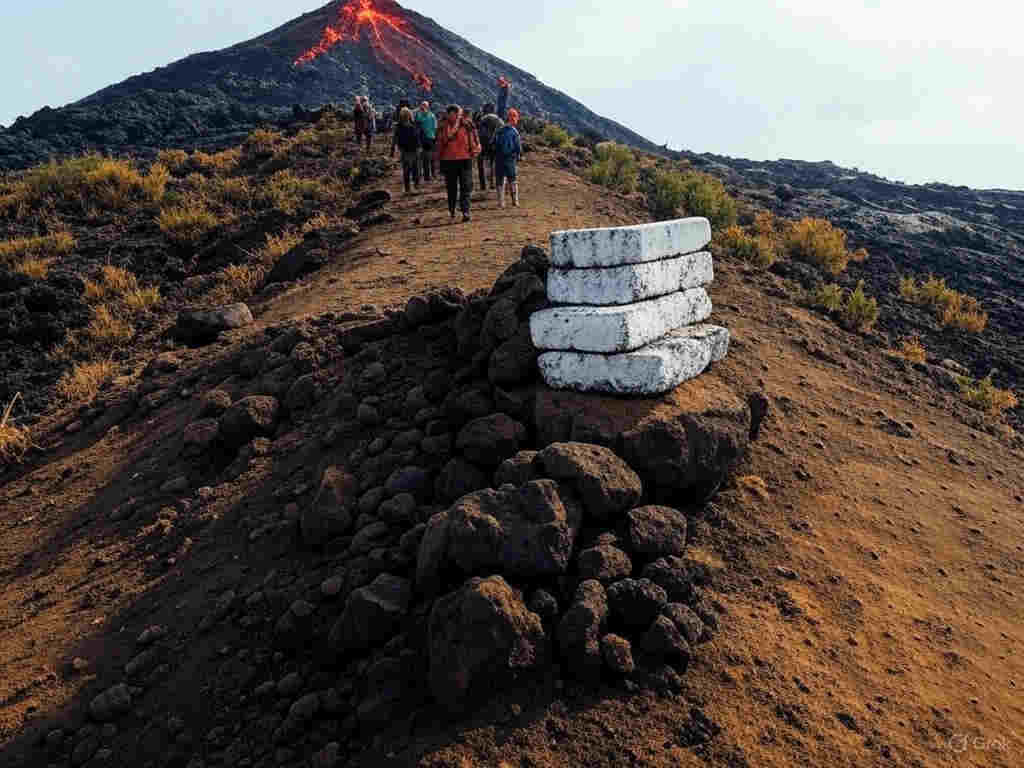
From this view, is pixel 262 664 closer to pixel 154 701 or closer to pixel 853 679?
pixel 154 701

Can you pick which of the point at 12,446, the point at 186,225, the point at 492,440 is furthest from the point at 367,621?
the point at 186,225

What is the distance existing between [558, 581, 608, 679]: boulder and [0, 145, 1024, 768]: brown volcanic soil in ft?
0.38

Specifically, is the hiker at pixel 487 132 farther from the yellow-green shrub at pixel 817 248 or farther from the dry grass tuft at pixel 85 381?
the dry grass tuft at pixel 85 381

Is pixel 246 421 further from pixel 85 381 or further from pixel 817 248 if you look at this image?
pixel 817 248

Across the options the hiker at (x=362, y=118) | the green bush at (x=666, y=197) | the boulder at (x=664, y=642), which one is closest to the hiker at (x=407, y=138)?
the green bush at (x=666, y=197)

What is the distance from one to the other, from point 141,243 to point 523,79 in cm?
5357

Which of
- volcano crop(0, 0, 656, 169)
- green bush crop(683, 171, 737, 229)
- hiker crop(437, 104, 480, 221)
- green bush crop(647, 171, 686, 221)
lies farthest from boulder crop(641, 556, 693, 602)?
volcano crop(0, 0, 656, 169)

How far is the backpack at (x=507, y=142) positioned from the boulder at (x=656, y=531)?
9550 mm

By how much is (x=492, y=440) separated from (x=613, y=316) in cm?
98

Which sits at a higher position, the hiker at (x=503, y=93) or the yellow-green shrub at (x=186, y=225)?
the hiker at (x=503, y=93)

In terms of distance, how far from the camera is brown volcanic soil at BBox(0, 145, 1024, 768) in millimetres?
2664

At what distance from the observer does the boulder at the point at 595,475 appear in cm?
331

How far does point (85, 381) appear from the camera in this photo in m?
8.06

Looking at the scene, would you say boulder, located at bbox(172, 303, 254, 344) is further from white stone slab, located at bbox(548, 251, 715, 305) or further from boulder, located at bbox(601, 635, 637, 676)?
boulder, located at bbox(601, 635, 637, 676)
